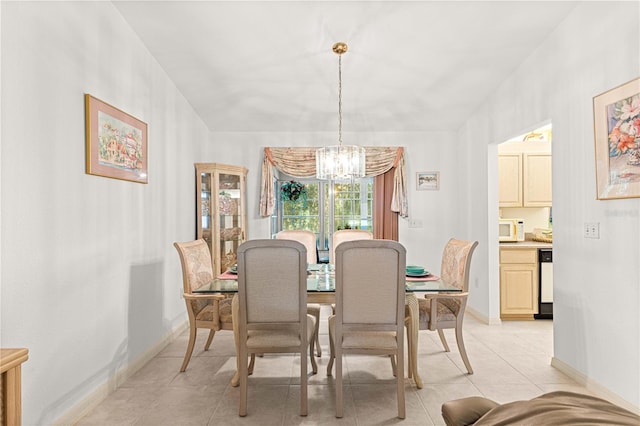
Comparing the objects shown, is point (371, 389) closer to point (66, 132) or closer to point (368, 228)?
point (66, 132)

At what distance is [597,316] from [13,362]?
308 centimetres

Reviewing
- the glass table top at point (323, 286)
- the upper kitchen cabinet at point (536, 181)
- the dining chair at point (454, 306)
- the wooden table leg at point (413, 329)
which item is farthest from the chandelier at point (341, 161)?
the upper kitchen cabinet at point (536, 181)

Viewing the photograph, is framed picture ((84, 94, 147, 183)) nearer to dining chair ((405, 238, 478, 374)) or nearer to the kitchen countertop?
dining chair ((405, 238, 478, 374))

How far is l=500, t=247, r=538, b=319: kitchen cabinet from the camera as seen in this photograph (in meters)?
4.07

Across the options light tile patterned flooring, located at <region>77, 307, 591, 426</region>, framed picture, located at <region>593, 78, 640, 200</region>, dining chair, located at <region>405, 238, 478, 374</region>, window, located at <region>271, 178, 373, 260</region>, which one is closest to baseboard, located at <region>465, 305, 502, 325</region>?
light tile patterned flooring, located at <region>77, 307, 591, 426</region>

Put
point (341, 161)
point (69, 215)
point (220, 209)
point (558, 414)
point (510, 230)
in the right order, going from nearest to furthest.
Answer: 1. point (558, 414)
2. point (69, 215)
3. point (341, 161)
4. point (510, 230)
5. point (220, 209)

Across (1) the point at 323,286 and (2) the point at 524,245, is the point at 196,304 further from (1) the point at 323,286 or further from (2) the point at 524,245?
(2) the point at 524,245

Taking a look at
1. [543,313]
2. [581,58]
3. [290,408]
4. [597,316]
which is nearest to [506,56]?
[581,58]

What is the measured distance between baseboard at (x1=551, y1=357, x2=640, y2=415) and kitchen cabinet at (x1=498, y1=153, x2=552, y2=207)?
1.99 meters

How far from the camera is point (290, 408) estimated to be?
2299mm

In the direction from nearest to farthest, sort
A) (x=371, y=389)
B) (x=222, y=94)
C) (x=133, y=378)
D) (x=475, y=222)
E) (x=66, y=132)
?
(x=66, y=132) < (x=371, y=389) < (x=133, y=378) < (x=222, y=94) < (x=475, y=222)

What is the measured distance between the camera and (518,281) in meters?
4.07

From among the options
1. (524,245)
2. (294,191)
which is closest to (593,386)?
(524,245)

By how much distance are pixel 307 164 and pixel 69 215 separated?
325 cm
